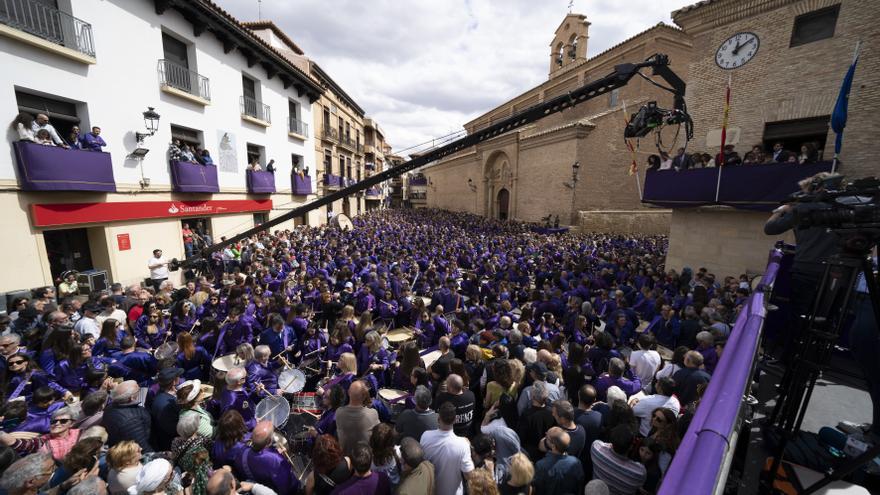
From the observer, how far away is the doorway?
8.53 metres

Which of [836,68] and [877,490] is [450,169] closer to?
[836,68]

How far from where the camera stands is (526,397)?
362cm

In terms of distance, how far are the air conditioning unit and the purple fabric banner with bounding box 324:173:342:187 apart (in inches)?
568

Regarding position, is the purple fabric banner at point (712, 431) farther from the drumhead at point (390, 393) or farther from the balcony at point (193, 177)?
the balcony at point (193, 177)

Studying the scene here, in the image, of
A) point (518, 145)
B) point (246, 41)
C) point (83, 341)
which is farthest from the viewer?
point (518, 145)

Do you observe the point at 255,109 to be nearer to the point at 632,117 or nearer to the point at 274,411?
the point at 632,117

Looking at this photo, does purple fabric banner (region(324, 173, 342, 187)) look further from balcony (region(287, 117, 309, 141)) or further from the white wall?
the white wall

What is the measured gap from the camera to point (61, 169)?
308 inches

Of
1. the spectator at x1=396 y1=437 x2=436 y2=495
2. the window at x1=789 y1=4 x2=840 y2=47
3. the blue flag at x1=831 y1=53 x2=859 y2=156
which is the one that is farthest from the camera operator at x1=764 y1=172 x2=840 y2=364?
the window at x1=789 y1=4 x2=840 y2=47

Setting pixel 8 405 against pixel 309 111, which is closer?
pixel 8 405

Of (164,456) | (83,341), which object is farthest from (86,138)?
(164,456)

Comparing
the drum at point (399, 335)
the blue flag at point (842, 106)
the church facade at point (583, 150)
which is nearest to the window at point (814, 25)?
the blue flag at point (842, 106)

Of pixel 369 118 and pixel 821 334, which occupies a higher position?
pixel 369 118

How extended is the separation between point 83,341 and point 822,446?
8.21 metres
